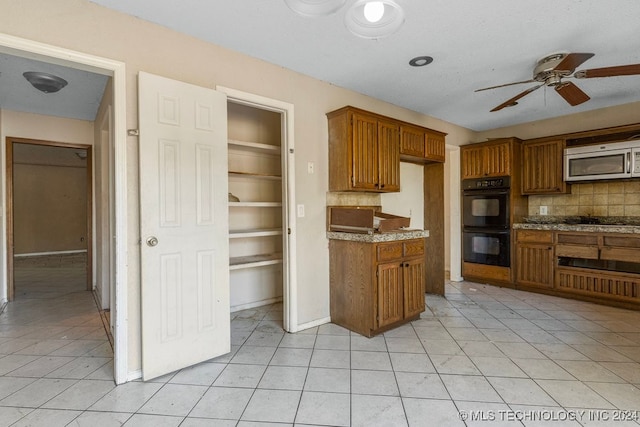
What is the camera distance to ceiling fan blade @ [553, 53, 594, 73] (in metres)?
2.07

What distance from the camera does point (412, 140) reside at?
3.39 metres

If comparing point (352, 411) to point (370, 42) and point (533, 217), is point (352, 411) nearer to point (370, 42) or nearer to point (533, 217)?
point (370, 42)

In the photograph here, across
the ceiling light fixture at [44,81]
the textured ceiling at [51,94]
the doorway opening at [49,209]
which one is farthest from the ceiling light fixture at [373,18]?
the doorway opening at [49,209]

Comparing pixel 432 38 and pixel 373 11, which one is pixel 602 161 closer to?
pixel 432 38

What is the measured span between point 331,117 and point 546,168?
316 centimetres

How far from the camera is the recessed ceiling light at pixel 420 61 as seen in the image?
2.54m

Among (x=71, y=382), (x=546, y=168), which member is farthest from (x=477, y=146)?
(x=71, y=382)

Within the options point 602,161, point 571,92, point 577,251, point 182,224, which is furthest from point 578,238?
point 182,224

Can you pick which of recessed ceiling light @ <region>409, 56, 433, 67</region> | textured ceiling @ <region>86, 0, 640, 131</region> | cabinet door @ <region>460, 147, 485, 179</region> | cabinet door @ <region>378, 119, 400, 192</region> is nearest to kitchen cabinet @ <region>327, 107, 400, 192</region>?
cabinet door @ <region>378, 119, 400, 192</region>

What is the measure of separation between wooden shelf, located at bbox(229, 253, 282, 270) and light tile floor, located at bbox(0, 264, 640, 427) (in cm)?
59

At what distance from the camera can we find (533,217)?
175 inches

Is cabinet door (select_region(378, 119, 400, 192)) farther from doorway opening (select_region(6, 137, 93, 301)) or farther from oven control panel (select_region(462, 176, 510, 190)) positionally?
doorway opening (select_region(6, 137, 93, 301))

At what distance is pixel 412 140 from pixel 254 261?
86.5 inches

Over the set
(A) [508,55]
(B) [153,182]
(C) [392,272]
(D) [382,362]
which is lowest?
(D) [382,362]
